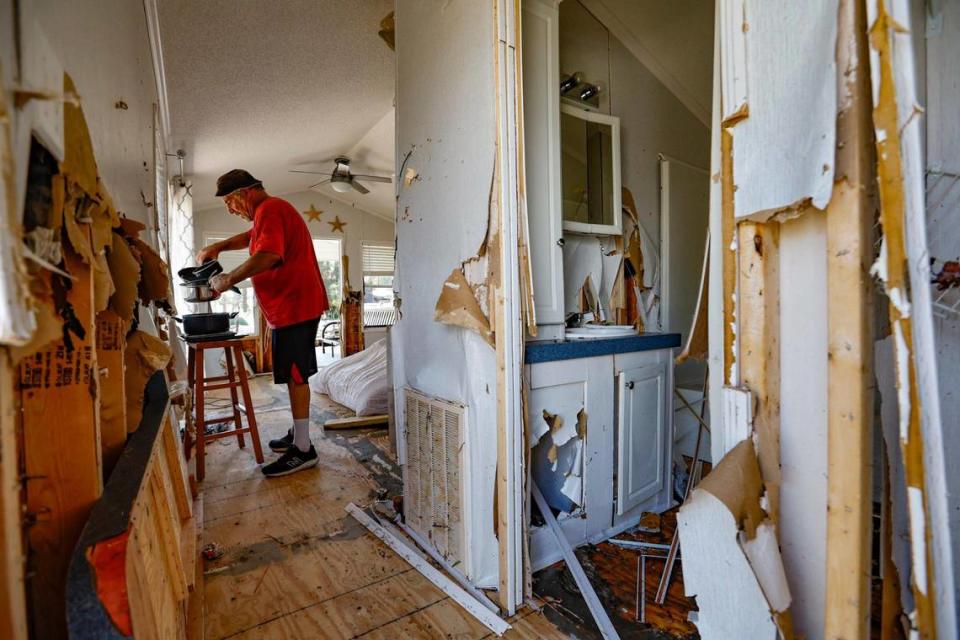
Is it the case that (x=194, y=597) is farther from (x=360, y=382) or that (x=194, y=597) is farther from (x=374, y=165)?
(x=374, y=165)

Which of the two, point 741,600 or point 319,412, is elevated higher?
point 741,600

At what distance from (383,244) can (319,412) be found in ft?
14.1

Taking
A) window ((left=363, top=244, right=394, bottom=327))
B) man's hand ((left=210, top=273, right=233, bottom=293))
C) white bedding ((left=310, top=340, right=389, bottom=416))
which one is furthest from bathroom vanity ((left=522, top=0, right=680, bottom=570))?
window ((left=363, top=244, right=394, bottom=327))

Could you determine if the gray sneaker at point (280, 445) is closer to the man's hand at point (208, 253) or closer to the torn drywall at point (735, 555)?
the man's hand at point (208, 253)

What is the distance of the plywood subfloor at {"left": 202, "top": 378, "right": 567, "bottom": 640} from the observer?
1394mm

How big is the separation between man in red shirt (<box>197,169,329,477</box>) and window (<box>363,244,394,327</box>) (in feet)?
15.9

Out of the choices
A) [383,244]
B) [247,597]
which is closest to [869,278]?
[247,597]

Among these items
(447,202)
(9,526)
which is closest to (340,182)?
(447,202)

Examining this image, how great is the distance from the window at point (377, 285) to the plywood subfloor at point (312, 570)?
16.2 feet

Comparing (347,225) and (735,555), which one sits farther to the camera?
(347,225)

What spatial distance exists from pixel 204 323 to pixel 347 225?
5159 mm

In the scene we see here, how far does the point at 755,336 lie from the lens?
894 millimetres

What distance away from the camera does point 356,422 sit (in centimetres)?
344

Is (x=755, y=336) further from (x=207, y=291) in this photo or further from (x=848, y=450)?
(x=207, y=291)
